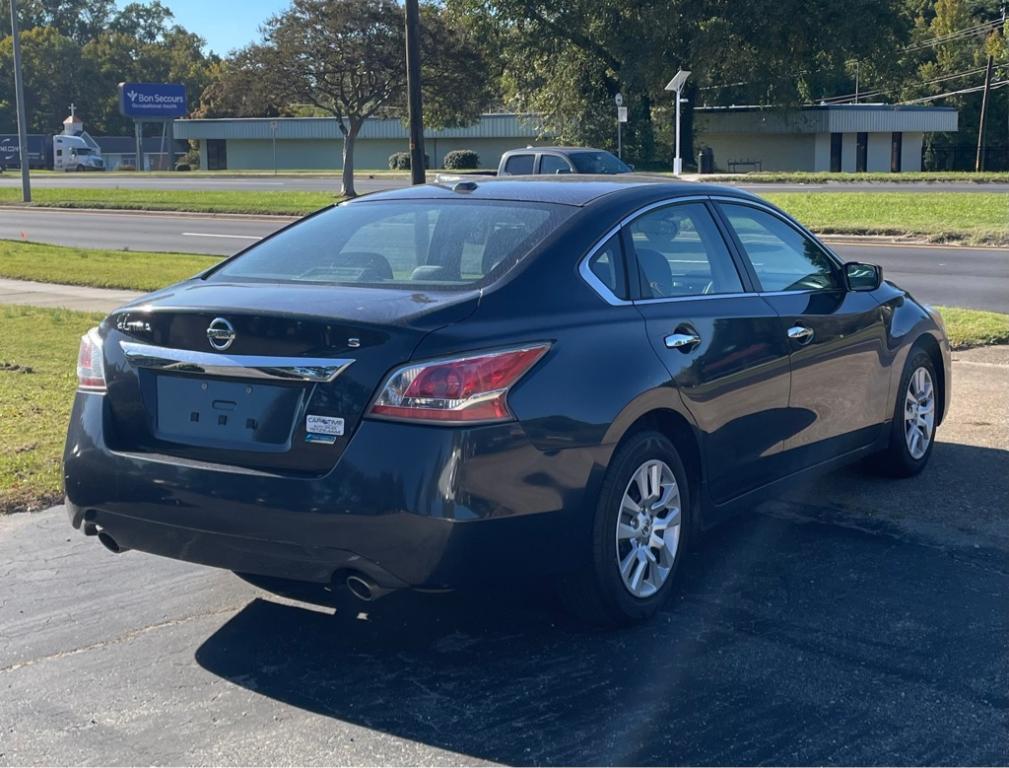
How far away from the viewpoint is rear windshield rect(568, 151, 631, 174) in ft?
79.7

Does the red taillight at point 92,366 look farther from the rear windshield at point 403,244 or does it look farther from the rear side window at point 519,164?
the rear side window at point 519,164

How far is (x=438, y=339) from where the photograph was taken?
403cm

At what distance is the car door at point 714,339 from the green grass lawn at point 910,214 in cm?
1764

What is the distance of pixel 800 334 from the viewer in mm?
5637

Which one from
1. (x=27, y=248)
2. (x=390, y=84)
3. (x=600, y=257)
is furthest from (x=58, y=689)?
(x=390, y=84)

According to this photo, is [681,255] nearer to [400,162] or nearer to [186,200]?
[186,200]

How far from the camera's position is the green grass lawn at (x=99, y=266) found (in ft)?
53.1

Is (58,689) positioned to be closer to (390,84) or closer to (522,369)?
(522,369)

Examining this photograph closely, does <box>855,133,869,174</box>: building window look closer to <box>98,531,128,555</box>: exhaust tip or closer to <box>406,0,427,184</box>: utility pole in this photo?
<box>406,0,427,184</box>: utility pole

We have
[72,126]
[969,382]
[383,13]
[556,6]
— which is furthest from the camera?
[72,126]

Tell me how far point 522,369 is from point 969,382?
20.5 ft

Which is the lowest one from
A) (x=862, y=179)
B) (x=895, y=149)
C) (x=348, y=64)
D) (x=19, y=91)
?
(x=862, y=179)

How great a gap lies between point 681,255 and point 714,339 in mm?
446

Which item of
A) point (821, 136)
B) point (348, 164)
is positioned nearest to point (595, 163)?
point (348, 164)
